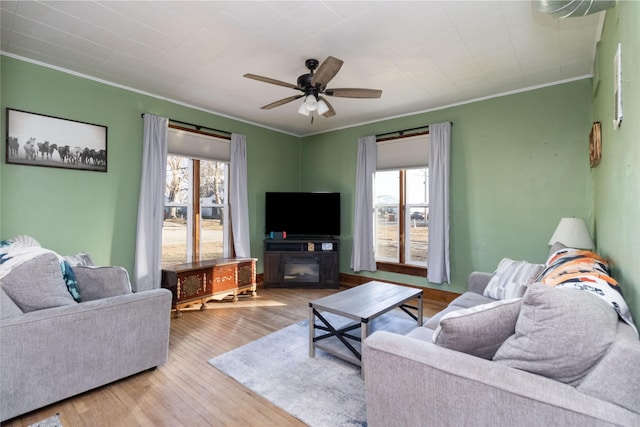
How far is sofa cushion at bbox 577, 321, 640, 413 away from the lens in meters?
0.97

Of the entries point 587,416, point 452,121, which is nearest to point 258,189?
point 452,121

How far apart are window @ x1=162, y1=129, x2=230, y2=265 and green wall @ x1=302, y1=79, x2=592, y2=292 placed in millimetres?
2968

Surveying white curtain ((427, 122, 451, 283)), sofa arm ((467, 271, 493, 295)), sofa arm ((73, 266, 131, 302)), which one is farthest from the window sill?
sofa arm ((73, 266, 131, 302))

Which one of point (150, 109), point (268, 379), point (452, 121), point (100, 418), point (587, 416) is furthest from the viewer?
point (452, 121)

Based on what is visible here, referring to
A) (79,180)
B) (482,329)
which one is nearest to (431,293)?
(482,329)

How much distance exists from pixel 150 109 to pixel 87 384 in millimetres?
3080

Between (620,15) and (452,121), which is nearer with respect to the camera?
(620,15)

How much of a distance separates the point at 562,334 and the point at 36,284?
274cm

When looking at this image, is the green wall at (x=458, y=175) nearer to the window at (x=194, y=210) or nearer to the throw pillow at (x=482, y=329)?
the window at (x=194, y=210)

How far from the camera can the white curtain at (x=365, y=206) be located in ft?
16.0

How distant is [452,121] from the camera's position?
13.6 feet

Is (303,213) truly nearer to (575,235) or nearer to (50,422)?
(575,235)

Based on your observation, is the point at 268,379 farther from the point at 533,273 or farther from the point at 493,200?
the point at 493,200

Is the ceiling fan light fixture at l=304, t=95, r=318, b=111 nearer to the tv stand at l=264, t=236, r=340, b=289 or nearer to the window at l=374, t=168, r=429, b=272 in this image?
the window at l=374, t=168, r=429, b=272
